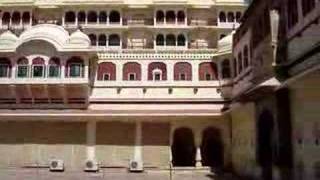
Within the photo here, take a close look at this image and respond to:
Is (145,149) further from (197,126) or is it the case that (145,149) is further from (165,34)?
(165,34)

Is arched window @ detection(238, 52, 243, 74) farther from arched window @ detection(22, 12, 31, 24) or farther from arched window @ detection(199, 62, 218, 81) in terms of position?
arched window @ detection(22, 12, 31, 24)

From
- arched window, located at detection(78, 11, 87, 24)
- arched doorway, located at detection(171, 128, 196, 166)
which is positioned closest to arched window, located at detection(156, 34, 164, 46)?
arched window, located at detection(78, 11, 87, 24)

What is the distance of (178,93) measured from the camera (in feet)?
103

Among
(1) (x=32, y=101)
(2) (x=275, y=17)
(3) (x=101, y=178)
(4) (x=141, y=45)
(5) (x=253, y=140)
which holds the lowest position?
(3) (x=101, y=178)

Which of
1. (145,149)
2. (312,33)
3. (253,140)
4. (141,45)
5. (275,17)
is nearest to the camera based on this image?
(312,33)

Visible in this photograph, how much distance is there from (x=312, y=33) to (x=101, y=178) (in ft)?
51.6

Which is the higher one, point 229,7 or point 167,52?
point 229,7

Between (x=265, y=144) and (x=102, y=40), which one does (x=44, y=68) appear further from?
(x=265, y=144)

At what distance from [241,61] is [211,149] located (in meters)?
7.46

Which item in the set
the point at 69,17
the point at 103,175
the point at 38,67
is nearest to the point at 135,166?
the point at 103,175

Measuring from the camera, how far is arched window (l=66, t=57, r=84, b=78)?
3025 centimetres

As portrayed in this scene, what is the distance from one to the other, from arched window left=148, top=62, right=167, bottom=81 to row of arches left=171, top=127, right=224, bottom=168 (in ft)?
11.5

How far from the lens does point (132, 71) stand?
32.0m

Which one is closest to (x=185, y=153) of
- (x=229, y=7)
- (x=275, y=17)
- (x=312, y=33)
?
(x=229, y=7)
